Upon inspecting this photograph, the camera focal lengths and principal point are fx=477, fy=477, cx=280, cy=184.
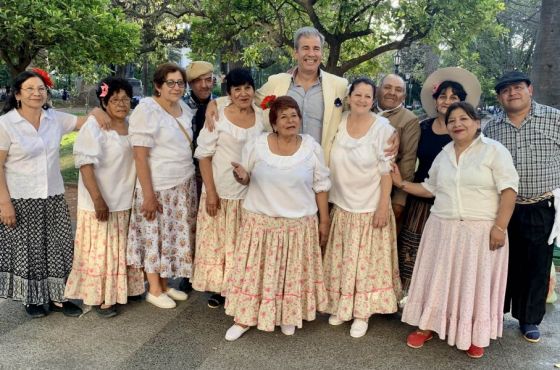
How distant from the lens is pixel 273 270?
3.39 metres

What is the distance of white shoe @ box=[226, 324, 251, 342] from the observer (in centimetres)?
346

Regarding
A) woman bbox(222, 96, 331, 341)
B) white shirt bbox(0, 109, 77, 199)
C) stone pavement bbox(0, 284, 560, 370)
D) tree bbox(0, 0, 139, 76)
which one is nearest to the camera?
stone pavement bbox(0, 284, 560, 370)

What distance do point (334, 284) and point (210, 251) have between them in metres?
1.01

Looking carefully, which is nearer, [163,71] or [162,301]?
[163,71]

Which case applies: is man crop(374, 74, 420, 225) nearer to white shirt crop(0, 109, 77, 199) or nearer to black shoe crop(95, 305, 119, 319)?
black shoe crop(95, 305, 119, 319)

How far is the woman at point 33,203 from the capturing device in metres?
3.45

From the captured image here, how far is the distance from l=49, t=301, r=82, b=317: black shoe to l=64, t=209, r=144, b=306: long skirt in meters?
0.10

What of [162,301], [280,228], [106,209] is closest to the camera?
[280,228]

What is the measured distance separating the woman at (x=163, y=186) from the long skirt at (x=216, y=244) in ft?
0.40

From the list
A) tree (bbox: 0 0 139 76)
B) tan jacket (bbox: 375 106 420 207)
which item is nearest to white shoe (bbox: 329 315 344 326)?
tan jacket (bbox: 375 106 420 207)

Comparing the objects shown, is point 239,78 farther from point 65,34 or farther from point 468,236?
point 65,34

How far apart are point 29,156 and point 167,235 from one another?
1.16 metres

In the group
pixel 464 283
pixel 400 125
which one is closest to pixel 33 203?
pixel 400 125

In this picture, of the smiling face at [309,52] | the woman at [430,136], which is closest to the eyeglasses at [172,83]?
the smiling face at [309,52]
